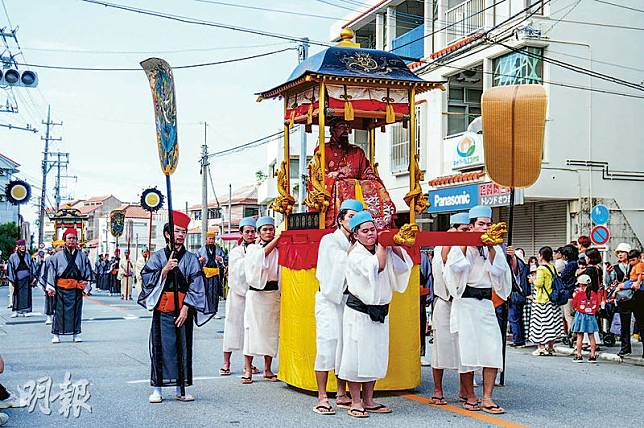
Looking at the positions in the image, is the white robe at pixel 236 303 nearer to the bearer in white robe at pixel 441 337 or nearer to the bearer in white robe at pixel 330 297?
the bearer in white robe at pixel 330 297

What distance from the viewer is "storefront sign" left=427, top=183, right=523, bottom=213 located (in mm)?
19297

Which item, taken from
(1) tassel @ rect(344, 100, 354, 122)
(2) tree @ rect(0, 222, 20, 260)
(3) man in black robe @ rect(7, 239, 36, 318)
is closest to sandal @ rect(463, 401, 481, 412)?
(1) tassel @ rect(344, 100, 354, 122)

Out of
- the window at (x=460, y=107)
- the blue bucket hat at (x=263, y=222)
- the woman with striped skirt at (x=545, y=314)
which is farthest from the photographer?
the window at (x=460, y=107)

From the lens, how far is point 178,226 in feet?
26.3

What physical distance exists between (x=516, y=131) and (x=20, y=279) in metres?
14.6

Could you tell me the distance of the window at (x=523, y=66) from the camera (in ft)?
63.1

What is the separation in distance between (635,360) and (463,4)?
1330 centimetres

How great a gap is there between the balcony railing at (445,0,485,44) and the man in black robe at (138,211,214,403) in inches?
613

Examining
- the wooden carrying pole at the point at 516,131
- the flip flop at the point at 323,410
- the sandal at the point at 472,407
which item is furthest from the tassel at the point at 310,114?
the sandal at the point at 472,407

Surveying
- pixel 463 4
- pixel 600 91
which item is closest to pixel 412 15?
pixel 463 4

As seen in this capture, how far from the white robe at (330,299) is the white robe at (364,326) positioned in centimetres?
16

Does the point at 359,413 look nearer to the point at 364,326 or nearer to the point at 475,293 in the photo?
the point at 364,326

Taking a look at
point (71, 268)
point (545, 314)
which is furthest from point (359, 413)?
point (71, 268)

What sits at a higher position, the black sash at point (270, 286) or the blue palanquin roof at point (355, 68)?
the blue palanquin roof at point (355, 68)
